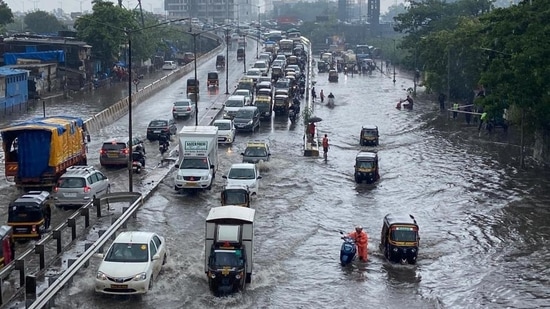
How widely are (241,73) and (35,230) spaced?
68214 mm

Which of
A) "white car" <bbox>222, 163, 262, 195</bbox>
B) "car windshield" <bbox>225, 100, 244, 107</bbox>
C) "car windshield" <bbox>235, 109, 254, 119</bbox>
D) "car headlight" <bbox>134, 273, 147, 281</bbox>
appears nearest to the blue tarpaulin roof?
"car windshield" <bbox>225, 100, 244, 107</bbox>

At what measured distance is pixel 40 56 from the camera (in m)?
84.1

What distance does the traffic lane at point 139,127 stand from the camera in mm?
37625

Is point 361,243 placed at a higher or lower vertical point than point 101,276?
lower

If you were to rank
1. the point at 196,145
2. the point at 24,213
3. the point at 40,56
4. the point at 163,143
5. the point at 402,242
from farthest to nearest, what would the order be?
the point at 40,56 < the point at 163,143 < the point at 196,145 < the point at 24,213 < the point at 402,242

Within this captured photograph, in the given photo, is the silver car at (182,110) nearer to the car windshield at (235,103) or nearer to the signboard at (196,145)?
the car windshield at (235,103)

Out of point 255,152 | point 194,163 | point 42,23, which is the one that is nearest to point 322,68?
point 255,152

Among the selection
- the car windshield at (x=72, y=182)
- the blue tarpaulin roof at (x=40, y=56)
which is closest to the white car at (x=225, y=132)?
the car windshield at (x=72, y=182)

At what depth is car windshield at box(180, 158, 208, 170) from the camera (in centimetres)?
3875

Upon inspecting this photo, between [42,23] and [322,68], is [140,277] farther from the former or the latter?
[42,23]

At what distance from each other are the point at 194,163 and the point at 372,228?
935 cm

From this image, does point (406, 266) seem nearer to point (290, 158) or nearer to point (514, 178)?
point (514, 178)

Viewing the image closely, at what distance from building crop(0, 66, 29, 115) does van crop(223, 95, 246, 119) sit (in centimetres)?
1658

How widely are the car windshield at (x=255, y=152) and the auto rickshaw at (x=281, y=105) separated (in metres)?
19.6
